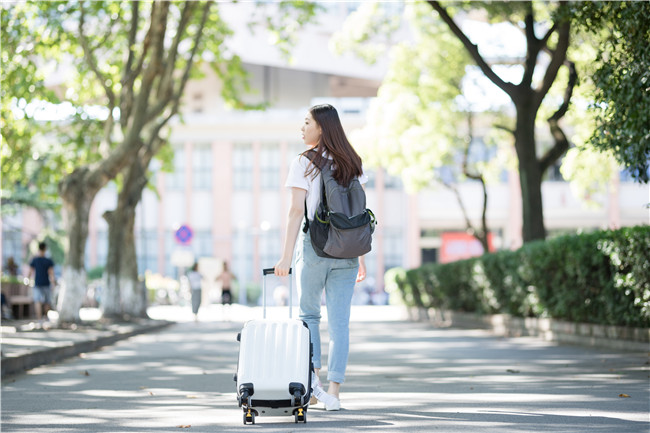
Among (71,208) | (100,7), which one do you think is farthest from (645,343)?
(100,7)

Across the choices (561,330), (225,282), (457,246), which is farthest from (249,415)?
(457,246)

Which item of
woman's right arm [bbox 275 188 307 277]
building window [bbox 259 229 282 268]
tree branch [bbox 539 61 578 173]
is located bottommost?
woman's right arm [bbox 275 188 307 277]

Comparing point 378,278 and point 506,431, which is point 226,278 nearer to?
point 506,431

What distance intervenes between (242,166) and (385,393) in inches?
2230

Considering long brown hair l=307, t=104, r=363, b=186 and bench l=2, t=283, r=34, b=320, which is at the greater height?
long brown hair l=307, t=104, r=363, b=186

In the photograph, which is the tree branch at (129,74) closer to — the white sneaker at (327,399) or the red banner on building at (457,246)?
the white sneaker at (327,399)

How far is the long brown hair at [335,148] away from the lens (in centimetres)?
711

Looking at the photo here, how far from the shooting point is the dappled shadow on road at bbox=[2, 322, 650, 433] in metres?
6.77

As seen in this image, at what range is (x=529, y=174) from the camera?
2055 cm

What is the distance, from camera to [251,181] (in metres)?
64.9

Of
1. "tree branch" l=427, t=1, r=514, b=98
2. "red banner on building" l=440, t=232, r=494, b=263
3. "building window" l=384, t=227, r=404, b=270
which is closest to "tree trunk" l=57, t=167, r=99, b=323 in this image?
"tree branch" l=427, t=1, r=514, b=98

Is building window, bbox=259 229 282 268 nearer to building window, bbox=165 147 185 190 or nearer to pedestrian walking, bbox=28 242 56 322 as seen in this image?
building window, bbox=165 147 185 190

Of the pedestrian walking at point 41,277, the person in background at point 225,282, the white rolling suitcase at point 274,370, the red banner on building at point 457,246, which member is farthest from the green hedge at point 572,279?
the red banner on building at point 457,246

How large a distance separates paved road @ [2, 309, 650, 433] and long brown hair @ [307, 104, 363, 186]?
1.62 meters
